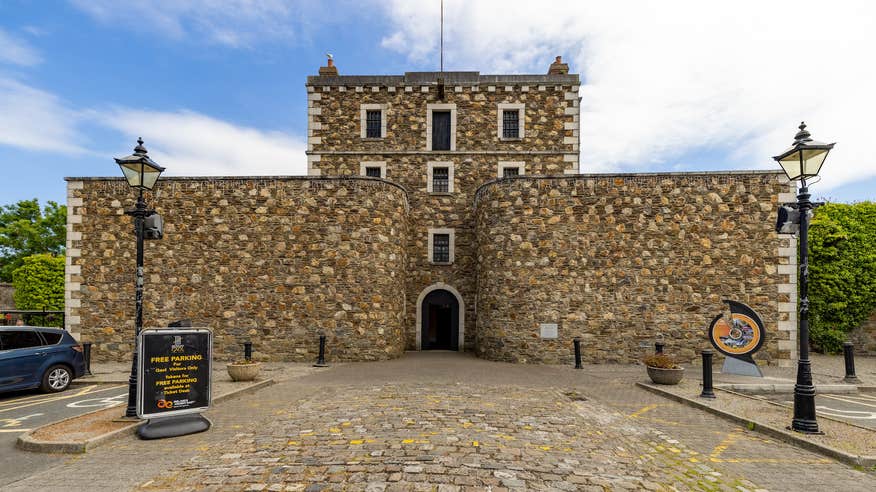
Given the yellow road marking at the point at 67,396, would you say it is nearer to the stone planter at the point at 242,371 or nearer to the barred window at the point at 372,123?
the stone planter at the point at 242,371

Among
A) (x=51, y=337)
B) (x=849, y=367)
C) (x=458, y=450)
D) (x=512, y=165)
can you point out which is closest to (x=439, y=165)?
(x=512, y=165)

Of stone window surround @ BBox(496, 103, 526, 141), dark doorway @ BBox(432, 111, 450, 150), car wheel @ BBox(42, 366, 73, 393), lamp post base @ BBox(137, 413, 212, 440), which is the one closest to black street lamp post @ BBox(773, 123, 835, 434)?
lamp post base @ BBox(137, 413, 212, 440)

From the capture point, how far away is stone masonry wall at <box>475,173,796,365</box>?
43.7ft

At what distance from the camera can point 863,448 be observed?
221 inches

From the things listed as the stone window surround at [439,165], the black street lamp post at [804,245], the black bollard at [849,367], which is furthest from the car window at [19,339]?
the black bollard at [849,367]

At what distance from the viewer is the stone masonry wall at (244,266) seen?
13.8 meters

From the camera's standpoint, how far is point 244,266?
45.9 feet

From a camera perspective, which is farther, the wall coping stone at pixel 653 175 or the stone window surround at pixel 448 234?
the stone window surround at pixel 448 234

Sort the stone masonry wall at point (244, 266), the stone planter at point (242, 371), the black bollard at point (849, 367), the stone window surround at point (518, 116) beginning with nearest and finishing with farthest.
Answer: the stone planter at point (242, 371) < the black bollard at point (849, 367) < the stone masonry wall at point (244, 266) < the stone window surround at point (518, 116)

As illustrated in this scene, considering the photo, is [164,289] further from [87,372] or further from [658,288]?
[658,288]

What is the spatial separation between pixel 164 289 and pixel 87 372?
10.5 ft

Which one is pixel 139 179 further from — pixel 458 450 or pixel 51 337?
pixel 458 450

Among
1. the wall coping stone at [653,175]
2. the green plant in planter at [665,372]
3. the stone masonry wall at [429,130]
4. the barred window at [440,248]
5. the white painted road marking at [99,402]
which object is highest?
the stone masonry wall at [429,130]

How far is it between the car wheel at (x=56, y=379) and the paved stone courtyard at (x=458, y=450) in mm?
4718
